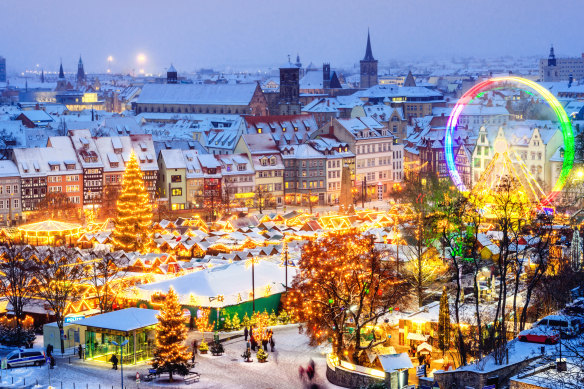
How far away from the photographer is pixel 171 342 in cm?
4178

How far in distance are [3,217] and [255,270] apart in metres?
40.1

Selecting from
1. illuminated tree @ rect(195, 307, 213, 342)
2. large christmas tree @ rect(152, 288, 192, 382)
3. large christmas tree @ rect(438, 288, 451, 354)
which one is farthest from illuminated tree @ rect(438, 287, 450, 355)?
illuminated tree @ rect(195, 307, 213, 342)

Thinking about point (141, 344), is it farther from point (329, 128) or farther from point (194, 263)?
point (329, 128)

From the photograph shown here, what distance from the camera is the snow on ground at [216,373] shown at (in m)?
40.7

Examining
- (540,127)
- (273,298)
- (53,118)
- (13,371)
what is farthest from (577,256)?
(53,118)

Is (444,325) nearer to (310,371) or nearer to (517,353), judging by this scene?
(310,371)

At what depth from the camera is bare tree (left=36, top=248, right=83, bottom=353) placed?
162 feet

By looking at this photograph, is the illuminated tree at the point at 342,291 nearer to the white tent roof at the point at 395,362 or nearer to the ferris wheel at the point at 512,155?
the white tent roof at the point at 395,362

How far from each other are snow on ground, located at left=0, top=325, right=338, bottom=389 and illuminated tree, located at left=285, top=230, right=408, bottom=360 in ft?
3.56

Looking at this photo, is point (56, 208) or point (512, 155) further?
point (512, 155)

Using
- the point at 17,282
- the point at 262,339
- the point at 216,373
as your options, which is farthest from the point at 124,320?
the point at 17,282

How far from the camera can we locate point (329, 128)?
110 metres

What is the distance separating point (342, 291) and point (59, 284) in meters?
13.9

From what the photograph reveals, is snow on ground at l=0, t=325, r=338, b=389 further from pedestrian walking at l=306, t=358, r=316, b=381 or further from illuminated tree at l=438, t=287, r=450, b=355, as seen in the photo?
illuminated tree at l=438, t=287, r=450, b=355
